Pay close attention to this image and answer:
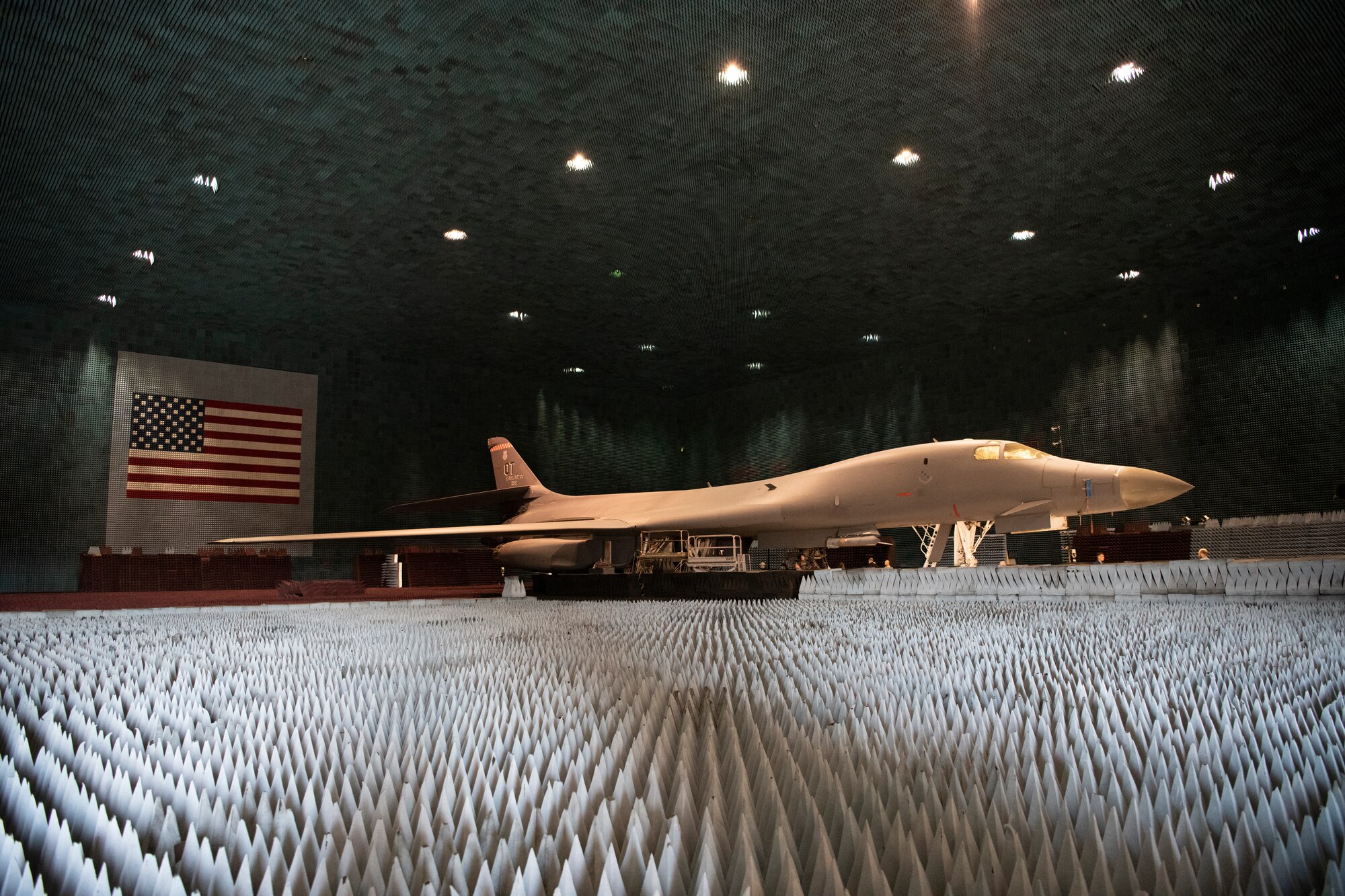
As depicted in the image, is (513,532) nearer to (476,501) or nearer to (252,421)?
(476,501)

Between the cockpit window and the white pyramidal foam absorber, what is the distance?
257 inches

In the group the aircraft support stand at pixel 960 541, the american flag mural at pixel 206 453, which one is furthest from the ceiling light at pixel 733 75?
the american flag mural at pixel 206 453

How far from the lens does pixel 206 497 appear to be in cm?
1553

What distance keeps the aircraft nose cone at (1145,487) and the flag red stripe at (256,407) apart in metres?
14.7

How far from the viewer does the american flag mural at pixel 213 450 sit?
15117mm

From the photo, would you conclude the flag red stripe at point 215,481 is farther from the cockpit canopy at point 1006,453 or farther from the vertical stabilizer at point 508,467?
the cockpit canopy at point 1006,453

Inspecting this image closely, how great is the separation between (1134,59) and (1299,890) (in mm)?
8497

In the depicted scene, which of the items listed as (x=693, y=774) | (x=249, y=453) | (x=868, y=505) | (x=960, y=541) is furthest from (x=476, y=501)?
(x=693, y=774)

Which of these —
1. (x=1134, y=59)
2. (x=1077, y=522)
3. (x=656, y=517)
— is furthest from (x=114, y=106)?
(x=1077, y=522)

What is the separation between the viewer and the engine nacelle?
10367 millimetres

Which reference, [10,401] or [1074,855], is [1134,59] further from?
[10,401]

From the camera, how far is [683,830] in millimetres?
890

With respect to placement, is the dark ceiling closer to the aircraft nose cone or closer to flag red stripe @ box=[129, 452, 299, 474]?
flag red stripe @ box=[129, 452, 299, 474]

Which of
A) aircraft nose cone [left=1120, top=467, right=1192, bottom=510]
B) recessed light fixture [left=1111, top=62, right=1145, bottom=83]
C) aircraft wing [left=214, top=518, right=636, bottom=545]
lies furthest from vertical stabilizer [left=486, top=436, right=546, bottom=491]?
recessed light fixture [left=1111, top=62, right=1145, bottom=83]
